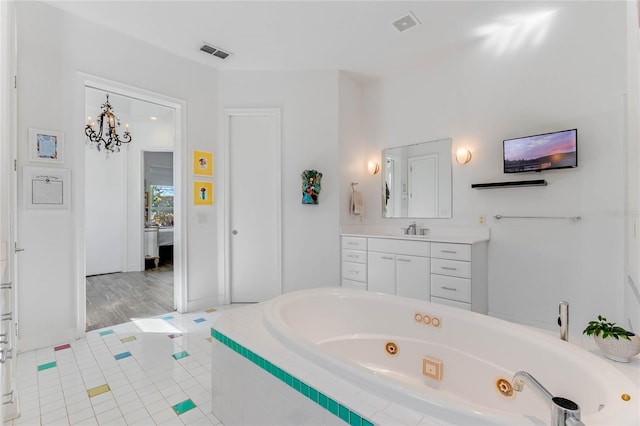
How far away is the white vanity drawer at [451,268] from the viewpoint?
8.66 ft

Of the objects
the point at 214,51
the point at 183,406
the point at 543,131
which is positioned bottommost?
the point at 183,406

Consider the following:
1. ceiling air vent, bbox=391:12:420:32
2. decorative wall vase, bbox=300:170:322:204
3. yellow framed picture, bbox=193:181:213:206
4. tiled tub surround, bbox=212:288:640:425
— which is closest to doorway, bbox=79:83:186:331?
yellow framed picture, bbox=193:181:213:206

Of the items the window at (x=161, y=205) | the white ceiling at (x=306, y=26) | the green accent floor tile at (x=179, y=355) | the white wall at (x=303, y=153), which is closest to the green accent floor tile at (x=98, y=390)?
the green accent floor tile at (x=179, y=355)

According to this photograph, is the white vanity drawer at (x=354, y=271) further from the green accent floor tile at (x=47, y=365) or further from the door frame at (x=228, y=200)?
the green accent floor tile at (x=47, y=365)

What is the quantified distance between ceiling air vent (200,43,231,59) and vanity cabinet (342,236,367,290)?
7.89ft

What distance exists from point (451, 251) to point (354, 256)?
108 cm

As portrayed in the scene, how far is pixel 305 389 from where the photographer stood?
112cm

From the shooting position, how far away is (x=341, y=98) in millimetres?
3611

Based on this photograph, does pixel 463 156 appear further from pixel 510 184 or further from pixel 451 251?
pixel 451 251

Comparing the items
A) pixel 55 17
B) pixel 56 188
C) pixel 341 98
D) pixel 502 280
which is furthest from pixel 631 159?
pixel 55 17

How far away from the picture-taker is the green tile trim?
0.98 metres

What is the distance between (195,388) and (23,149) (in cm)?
223

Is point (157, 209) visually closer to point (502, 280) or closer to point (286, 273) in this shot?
point (286, 273)

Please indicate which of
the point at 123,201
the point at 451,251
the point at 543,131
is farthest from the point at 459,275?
the point at 123,201
